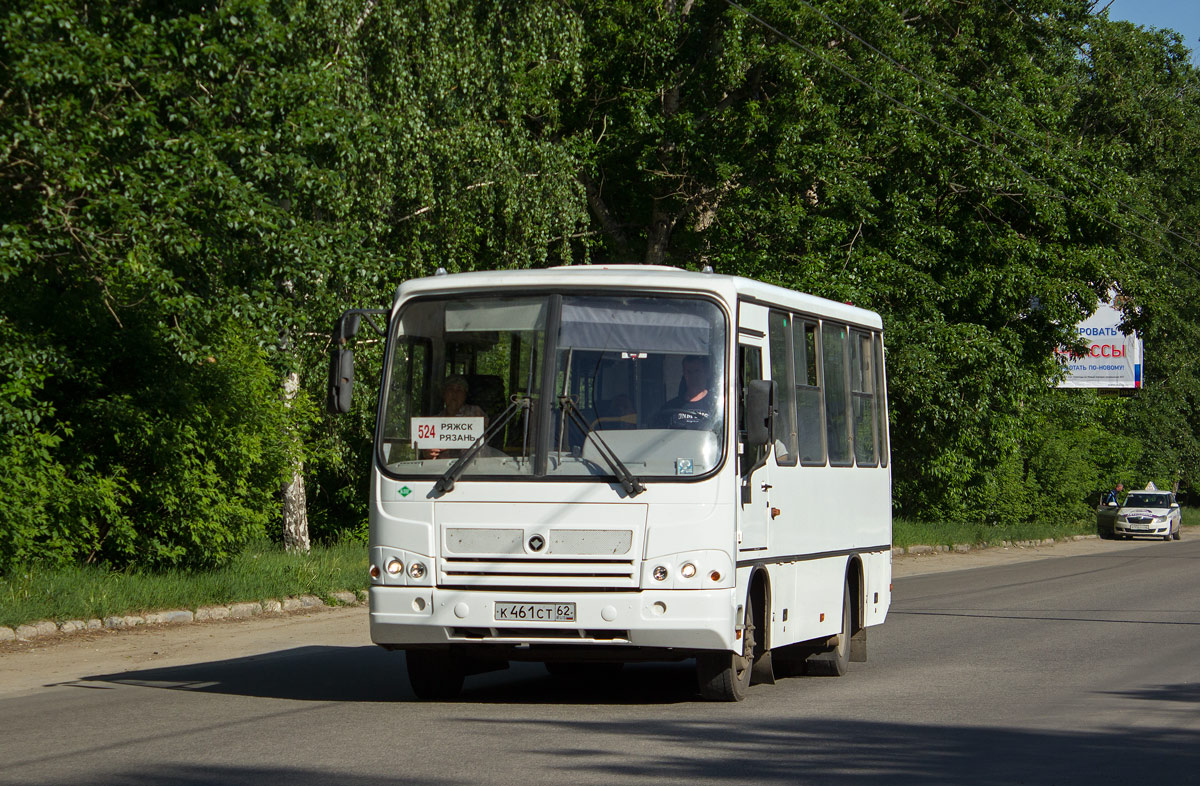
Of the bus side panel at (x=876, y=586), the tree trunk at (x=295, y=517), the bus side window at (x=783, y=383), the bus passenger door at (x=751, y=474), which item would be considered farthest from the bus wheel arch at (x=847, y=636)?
the tree trunk at (x=295, y=517)

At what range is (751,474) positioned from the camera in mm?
10633

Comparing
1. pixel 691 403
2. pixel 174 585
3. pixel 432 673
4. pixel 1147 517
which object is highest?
pixel 691 403

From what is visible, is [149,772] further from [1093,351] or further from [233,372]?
[1093,351]

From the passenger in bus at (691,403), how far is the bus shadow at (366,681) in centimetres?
211

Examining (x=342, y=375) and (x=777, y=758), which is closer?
(x=777, y=758)

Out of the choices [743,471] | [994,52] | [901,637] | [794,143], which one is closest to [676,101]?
[794,143]

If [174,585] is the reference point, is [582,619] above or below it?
above

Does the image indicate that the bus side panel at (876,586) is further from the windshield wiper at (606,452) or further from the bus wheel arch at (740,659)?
the windshield wiper at (606,452)

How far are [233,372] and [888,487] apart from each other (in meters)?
8.99

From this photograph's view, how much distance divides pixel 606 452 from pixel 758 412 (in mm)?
988

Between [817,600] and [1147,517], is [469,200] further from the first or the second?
[1147,517]

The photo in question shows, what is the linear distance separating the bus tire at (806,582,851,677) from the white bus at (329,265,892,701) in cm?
174

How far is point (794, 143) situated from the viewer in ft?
98.4

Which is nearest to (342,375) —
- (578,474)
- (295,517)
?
(578,474)
